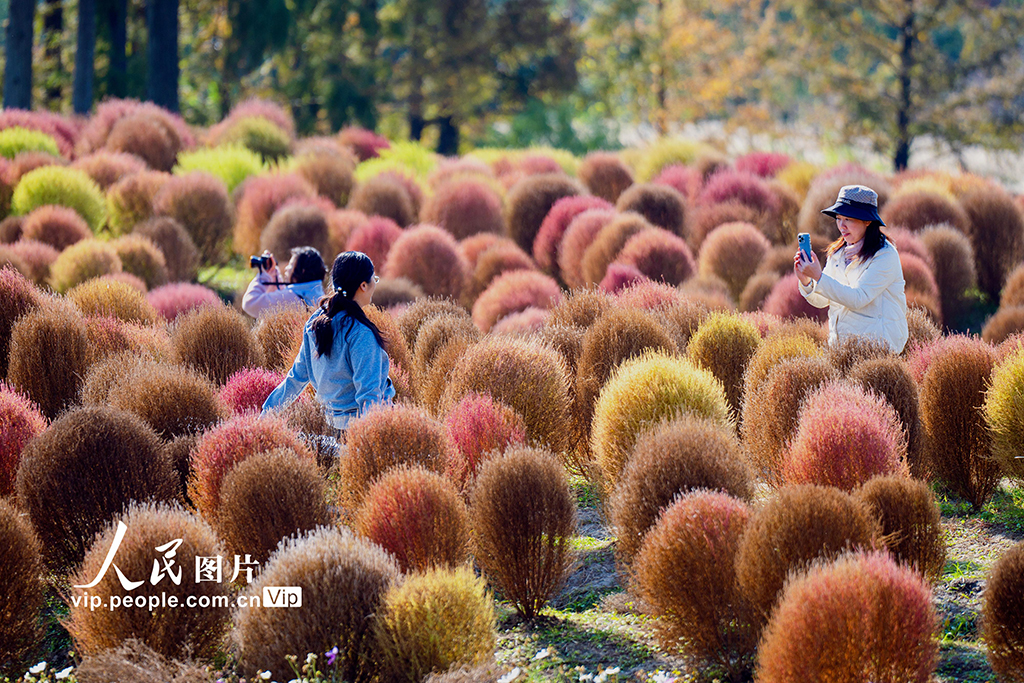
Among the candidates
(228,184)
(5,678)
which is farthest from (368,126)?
(5,678)

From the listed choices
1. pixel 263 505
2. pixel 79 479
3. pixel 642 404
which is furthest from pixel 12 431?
pixel 642 404

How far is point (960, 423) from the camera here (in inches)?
255

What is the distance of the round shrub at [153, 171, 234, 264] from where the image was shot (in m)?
13.3

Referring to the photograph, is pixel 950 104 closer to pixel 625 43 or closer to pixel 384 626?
pixel 625 43

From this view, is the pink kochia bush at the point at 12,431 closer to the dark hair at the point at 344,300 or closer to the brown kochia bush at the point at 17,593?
the brown kochia bush at the point at 17,593

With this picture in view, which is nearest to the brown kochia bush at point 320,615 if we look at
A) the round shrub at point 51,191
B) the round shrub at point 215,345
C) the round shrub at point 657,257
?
the round shrub at point 215,345

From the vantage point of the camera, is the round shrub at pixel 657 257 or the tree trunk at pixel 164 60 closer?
the round shrub at pixel 657 257

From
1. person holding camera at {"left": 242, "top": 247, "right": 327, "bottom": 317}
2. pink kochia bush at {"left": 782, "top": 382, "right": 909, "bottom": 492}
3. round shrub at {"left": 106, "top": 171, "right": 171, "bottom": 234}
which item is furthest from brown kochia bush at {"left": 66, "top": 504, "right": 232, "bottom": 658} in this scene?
round shrub at {"left": 106, "top": 171, "right": 171, "bottom": 234}

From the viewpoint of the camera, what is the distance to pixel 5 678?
14.9ft

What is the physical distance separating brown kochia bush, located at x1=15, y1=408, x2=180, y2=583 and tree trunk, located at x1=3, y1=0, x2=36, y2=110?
14.6 meters

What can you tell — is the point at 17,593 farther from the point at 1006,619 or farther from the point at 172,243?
the point at 172,243

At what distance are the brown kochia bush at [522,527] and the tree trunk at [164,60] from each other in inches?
672

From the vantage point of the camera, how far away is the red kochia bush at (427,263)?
12047mm

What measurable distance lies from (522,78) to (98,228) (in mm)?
15550
